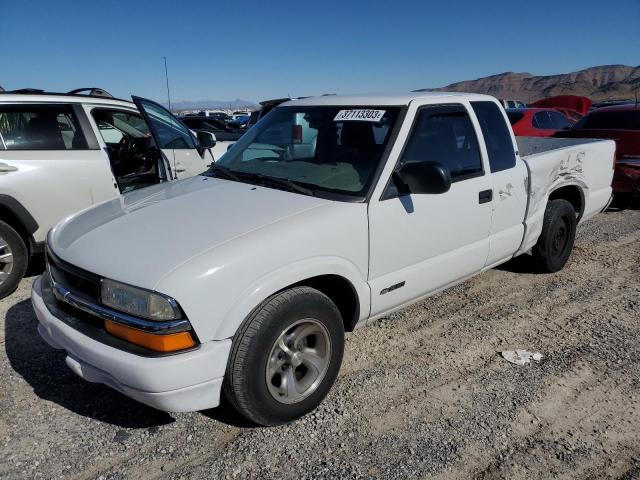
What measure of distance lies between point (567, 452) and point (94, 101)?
5225 mm

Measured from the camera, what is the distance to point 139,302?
93.0 inches

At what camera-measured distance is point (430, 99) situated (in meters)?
3.62

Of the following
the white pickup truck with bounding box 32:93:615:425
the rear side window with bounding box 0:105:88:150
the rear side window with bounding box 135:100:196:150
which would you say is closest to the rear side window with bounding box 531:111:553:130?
the white pickup truck with bounding box 32:93:615:425

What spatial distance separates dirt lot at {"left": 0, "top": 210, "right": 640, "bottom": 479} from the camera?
8.40 ft

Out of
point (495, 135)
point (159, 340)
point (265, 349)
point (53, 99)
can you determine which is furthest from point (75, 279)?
point (495, 135)

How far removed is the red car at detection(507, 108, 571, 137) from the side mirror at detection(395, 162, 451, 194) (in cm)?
874

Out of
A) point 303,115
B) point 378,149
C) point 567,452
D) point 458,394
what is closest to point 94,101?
point 303,115

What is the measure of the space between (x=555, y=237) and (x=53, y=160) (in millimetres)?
4914

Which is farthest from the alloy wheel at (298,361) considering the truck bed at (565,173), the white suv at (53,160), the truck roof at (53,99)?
the truck roof at (53,99)

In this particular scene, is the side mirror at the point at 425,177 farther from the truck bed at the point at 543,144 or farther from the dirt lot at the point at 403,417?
the truck bed at the point at 543,144

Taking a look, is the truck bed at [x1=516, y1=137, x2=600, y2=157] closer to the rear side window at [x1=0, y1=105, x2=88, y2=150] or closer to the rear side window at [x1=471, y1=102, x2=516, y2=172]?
the rear side window at [x1=471, y1=102, x2=516, y2=172]

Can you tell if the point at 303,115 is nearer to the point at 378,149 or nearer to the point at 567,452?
the point at 378,149

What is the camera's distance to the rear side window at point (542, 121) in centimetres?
1159

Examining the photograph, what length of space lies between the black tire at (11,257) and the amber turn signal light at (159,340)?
274cm
